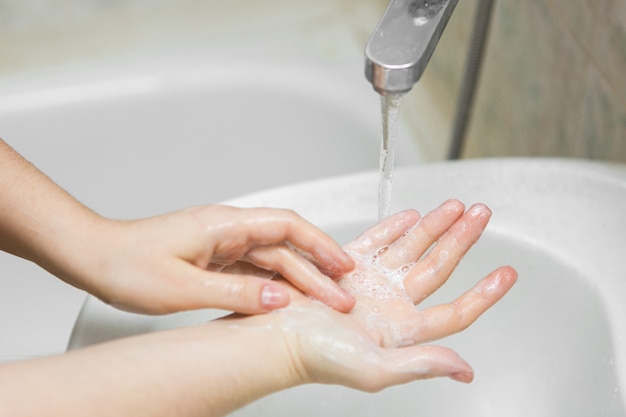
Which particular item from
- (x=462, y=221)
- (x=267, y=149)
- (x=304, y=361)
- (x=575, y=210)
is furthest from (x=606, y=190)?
(x=267, y=149)

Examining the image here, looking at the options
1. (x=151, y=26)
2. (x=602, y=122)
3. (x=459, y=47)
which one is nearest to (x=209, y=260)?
(x=602, y=122)

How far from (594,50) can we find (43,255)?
54 cm

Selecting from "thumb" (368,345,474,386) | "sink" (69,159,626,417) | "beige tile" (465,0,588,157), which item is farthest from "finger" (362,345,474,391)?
"beige tile" (465,0,588,157)

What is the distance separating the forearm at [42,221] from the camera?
0.56 meters

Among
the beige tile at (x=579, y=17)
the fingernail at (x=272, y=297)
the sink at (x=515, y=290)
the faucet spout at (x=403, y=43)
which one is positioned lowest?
the sink at (x=515, y=290)

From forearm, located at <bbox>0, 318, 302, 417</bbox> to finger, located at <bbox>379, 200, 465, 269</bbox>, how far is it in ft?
0.43

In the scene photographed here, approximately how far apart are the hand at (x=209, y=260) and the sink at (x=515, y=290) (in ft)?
0.16

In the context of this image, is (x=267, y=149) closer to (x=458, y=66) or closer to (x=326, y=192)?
(x=458, y=66)

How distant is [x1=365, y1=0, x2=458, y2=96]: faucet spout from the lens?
1.53 ft

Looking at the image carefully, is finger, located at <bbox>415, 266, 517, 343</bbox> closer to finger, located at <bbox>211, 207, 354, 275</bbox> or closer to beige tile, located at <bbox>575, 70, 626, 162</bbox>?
finger, located at <bbox>211, 207, 354, 275</bbox>

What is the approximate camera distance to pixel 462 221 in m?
0.56

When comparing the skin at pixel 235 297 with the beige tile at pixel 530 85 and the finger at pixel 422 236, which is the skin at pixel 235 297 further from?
the beige tile at pixel 530 85

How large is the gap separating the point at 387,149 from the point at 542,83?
0.33 metres

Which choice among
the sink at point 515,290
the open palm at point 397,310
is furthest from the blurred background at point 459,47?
the open palm at point 397,310
